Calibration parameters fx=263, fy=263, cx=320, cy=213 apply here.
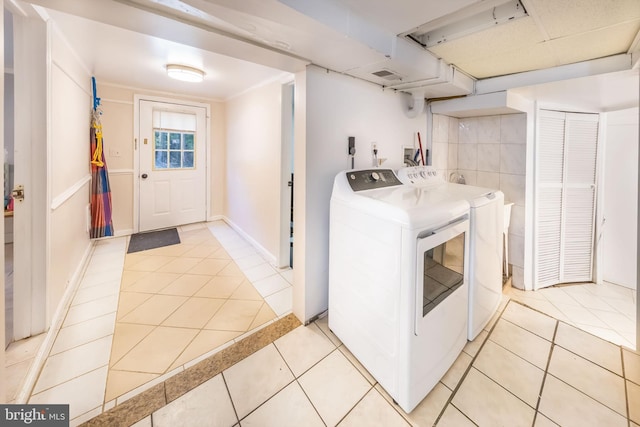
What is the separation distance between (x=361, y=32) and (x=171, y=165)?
12.7ft

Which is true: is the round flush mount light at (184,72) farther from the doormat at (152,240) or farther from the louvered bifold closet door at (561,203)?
the louvered bifold closet door at (561,203)

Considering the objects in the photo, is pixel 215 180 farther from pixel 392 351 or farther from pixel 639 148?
pixel 639 148

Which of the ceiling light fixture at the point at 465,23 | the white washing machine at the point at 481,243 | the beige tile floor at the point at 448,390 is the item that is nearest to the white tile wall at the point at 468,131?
the white washing machine at the point at 481,243

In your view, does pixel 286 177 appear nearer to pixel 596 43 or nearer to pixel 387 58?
pixel 387 58

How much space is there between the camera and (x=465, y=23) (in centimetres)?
153

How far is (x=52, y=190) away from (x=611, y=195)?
2.98 m

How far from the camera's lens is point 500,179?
272cm

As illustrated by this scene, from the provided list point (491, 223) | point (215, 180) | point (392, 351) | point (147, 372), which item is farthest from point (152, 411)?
point (215, 180)

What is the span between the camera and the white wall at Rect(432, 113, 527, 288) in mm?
2578

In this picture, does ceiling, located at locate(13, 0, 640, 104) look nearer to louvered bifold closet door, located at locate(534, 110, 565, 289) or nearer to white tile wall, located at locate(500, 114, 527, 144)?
white tile wall, located at locate(500, 114, 527, 144)

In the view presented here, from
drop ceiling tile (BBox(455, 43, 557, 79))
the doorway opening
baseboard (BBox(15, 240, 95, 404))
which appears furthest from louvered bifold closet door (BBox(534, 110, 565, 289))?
baseboard (BBox(15, 240, 95, 404))

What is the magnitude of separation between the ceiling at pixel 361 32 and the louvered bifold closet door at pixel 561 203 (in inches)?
33.0

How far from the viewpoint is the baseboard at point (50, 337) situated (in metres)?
1.34

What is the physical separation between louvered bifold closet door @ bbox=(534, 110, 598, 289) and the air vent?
1.63 m
